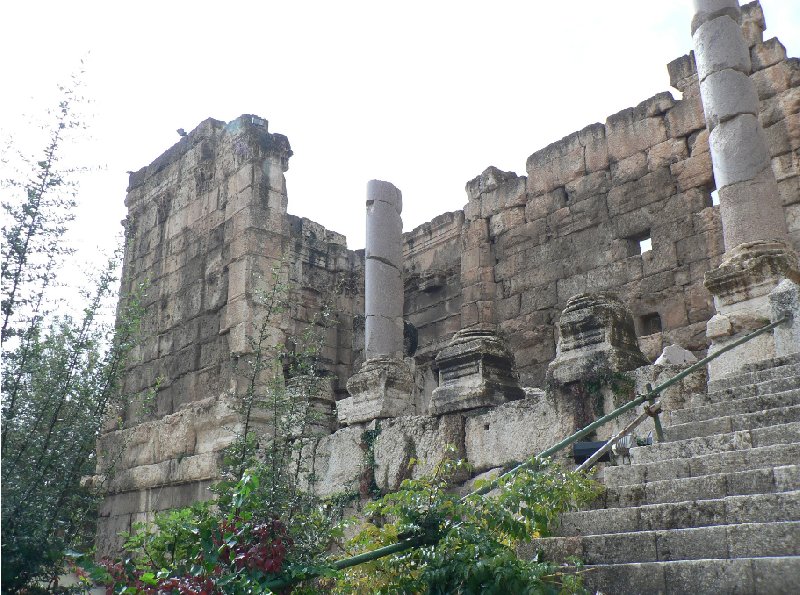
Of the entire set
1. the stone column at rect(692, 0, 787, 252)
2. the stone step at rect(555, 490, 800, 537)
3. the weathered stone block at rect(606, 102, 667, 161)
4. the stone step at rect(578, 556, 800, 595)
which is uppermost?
the weathered stone block at rect(606, 102, 667, 161)

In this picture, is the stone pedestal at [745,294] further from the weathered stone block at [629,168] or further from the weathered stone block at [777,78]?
the weathered stone block at [629,168]

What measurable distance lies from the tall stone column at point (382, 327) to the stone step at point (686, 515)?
187 inches

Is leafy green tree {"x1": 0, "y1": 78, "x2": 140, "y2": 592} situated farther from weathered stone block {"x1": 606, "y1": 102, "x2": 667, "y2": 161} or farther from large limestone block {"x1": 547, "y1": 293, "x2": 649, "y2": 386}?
weathered stone block {"x1": 606, "y1": 102, "x2": 667, "y2": 161}

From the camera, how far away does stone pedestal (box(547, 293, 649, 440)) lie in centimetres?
717

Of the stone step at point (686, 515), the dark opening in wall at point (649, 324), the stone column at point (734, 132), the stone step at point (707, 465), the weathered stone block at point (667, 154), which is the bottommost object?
the stone step at point (686, 515)

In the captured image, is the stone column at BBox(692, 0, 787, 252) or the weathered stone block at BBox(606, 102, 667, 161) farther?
the weathered stone block at BBox(606, 102, 667, 161)

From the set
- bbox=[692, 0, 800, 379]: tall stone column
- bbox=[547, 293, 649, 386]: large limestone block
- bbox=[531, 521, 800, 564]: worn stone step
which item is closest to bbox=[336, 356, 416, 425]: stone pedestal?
bbox=[547, 293, 649, 386]: large limestone block

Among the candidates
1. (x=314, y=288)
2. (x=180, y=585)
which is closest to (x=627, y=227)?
(x=314, y=288)

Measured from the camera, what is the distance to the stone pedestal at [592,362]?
7168mm

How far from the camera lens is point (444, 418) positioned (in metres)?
8.52

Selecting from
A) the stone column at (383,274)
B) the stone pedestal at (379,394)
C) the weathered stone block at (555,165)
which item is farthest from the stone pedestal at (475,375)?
the weathered stone block at (555,165)

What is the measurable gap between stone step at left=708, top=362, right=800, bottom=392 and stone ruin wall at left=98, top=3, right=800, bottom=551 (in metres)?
3.68

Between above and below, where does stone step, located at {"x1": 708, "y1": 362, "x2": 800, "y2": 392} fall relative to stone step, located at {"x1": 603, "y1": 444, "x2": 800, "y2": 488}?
above

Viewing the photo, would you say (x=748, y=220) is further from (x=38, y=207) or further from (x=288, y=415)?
(x=38, y=207)
